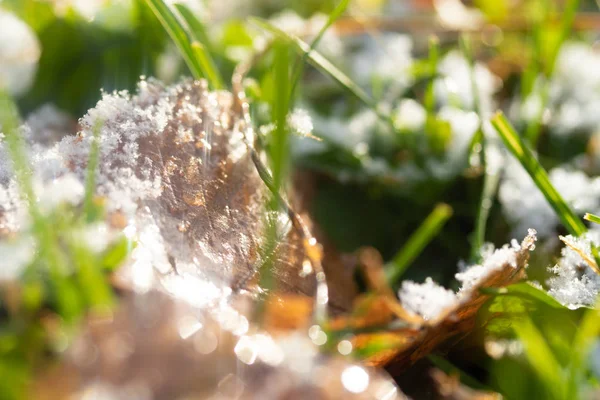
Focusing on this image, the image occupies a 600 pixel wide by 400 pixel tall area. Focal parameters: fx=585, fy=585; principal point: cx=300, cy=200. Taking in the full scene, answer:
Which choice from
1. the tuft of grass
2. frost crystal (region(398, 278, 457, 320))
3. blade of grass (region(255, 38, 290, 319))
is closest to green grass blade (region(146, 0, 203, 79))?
the tuft of grass

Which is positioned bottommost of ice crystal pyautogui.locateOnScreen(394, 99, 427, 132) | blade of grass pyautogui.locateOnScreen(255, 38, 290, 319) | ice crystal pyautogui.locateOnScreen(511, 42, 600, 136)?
ice crystal pyautogui.locateOnScreen(511, 42, 600, 136)

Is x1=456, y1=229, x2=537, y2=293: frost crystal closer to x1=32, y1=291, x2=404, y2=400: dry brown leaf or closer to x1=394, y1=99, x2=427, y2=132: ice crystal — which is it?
x1=32, y1=291, x2=404, y2=400: dry brown leaf

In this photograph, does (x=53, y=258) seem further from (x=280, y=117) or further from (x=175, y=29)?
(x=175, y=29)

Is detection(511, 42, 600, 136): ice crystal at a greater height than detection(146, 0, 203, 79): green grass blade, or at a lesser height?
lesser

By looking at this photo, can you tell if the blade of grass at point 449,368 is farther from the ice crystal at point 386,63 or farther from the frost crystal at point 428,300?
the ice crystal at point 386,63

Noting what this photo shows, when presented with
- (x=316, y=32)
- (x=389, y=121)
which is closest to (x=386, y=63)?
(x=316, y=32)

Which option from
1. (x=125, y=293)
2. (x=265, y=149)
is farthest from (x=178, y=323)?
(x=265, y=149)
